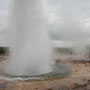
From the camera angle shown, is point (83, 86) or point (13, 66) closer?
point (83, 86)

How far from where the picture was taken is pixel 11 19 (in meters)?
16.3

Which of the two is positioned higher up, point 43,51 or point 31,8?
point 31,8

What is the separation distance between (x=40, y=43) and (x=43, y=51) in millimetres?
834

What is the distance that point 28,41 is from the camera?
14930mm

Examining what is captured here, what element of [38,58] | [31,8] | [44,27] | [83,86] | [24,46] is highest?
[31,8]

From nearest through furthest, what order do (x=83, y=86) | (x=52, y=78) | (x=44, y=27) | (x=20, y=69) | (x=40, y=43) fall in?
(x=83, y=86), (x=52, y=78), (x=20, y=69), (x=40, y=43), (x=44, y=27)

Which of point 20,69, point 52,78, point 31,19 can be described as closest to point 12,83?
point 52,78

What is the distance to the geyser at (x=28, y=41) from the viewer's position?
47.3ft

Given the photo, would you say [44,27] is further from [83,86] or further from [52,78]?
[83,86]

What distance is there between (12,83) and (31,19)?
7.44m

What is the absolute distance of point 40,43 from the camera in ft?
50.7

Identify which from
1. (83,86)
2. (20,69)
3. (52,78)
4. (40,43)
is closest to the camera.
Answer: (83,86)

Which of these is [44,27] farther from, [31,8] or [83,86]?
[83,86]

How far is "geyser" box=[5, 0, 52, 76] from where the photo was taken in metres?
14.4
